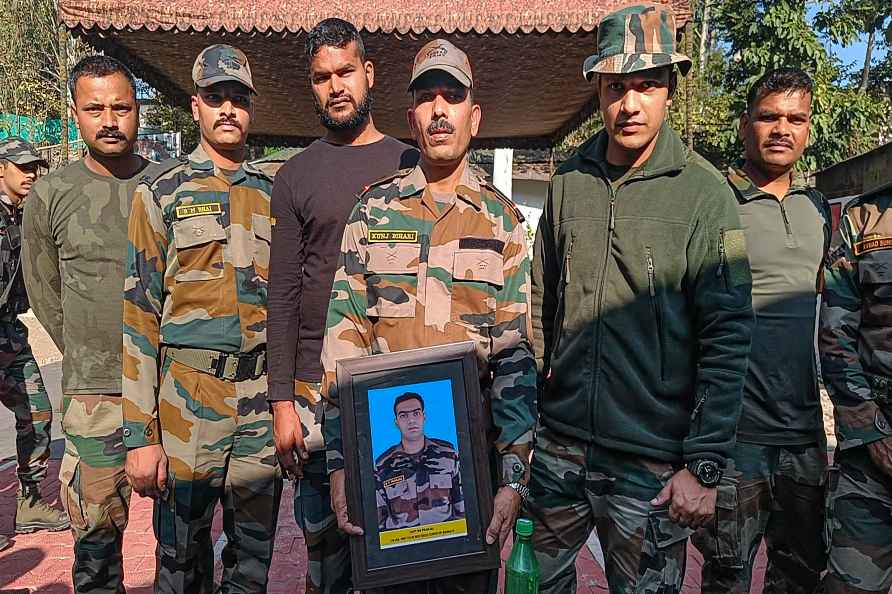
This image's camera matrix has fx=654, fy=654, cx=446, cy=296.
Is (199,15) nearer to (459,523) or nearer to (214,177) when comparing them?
(214,177)

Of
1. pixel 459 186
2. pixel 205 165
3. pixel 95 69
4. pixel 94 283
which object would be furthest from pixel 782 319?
pixel 95 69

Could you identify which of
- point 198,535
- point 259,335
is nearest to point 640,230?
point 259,335

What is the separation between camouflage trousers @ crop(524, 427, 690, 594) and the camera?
216 centimetres

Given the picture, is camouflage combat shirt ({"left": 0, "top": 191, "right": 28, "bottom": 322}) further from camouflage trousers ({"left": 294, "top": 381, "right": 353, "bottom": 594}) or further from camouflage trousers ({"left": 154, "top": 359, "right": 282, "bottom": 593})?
camouflage trousers ({"left": 294, "top": 381, "right": 353, "bottom": 594})

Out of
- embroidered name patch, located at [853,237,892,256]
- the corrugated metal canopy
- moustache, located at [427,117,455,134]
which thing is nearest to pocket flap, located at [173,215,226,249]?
moustache, located at [427,117,455,134]

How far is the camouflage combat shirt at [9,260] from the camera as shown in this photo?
4.57m

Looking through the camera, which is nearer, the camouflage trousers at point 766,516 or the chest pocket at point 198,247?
the chest pocket at point 198,247

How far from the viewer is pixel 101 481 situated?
2.85 meters

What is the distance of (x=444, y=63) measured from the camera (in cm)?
210

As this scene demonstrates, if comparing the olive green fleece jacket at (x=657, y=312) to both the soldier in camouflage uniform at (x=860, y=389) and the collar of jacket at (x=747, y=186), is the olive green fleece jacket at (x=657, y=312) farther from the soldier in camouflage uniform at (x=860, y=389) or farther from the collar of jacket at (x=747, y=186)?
the soldier in camouflage uniform at (x=860, y=389)

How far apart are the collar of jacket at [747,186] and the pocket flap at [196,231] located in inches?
86.9

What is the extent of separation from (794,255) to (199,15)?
11.7ft

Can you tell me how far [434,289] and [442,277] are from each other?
48 millimetres

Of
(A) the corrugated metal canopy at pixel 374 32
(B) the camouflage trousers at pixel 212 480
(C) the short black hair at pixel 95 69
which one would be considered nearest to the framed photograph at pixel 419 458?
(B) the camouflage trousers at pixel 212 480
